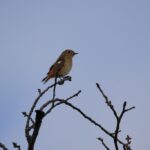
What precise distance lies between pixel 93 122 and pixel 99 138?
406 millimetres

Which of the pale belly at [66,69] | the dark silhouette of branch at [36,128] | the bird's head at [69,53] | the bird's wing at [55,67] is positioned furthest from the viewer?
the bird's head at [69,53]

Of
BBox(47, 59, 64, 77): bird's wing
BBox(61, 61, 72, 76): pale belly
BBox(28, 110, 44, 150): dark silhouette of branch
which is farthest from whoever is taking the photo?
→ BBox(61, 61, 72, 76): pale belly

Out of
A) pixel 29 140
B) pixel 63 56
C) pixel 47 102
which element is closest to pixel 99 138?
pixel 47 102

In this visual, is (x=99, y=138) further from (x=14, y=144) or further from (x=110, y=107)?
(x=14, y=144)

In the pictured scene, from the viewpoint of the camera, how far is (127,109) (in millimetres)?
3078

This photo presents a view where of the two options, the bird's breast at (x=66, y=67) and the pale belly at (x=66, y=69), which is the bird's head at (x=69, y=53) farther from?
the pale belly at (x=66, y=69)

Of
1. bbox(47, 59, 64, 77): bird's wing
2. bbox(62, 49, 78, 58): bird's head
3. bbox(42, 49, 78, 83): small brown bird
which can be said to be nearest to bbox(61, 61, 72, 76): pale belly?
bbox(42, 49, 78, 83): small brown bird

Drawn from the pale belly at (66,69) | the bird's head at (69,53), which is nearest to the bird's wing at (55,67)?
the pale belly at (66,69)

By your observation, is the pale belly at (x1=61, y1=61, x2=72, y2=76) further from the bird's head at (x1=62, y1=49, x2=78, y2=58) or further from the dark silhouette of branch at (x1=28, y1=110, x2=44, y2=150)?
the dark silhouette of branch at (x1=28, y1=110, x2=44, y2=150)

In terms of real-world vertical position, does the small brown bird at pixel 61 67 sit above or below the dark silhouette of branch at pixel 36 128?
above

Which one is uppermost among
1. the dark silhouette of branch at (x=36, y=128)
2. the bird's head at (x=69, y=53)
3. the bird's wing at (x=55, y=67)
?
the bird's head at (x=69, y=53)

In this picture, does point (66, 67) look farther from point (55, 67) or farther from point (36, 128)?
point (36, 128)

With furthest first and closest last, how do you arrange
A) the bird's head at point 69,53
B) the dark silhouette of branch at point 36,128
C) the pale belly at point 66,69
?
the bird's head at point 69,53
the pale belly at point 66,69
the dark silhouette of branch at point 36,128

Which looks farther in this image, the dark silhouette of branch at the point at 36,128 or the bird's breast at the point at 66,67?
the bird's breast at the point at 66,67
